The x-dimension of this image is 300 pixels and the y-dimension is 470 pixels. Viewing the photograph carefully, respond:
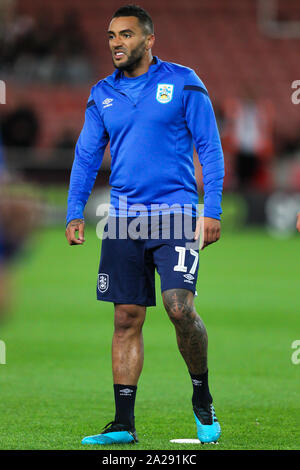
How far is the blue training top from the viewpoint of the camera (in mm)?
4703

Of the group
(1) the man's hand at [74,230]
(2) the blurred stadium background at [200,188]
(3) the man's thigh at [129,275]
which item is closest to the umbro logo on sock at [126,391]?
(2) the blurred stadium background at [200,188]

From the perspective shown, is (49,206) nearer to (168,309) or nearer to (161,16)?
(161,16)

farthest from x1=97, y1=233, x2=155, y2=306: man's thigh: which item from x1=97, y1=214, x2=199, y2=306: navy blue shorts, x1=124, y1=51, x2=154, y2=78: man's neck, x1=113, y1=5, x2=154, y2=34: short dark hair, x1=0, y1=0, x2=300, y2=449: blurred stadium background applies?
x1=113, y1=5, x2=154, y2=34: short dark hair

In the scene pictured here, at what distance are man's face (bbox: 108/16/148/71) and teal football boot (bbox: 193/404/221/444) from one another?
1.82m

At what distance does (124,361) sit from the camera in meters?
4.84

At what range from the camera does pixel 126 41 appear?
4797 mm

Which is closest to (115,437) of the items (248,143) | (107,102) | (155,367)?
(107,102)

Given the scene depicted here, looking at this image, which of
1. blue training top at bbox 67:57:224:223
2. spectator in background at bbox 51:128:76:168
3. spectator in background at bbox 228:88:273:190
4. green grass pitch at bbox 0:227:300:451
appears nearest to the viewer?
blue training top at bbox 67:57:224:223

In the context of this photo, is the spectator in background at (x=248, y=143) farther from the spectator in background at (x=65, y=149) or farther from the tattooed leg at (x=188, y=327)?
the tattooed leg at (x=188, y=327)

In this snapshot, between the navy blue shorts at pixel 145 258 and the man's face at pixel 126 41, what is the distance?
32.5 inches

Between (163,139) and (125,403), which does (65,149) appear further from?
(125,403)

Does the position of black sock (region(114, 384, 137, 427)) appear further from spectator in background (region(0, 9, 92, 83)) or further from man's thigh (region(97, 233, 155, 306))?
spectator in background (region(0, 9, 92, 83))

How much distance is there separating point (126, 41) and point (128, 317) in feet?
4.68
